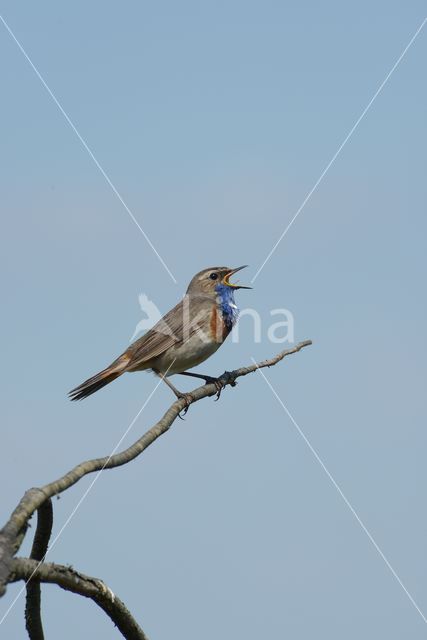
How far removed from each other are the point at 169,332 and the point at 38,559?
A: 262 inches

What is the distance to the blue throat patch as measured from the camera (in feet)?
33.2

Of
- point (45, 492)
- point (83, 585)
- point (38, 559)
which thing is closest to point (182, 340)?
Result: point (38, 559)

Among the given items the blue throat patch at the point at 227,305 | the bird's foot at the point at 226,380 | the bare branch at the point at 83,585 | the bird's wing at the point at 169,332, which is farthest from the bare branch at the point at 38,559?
the blue throat patch at the point at 227,305

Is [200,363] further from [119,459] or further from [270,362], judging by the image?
[119,459]

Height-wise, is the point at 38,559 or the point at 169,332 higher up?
the point at 169,332

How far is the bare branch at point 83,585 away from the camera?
2.64 m

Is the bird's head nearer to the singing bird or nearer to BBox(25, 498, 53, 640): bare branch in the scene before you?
the singing bird

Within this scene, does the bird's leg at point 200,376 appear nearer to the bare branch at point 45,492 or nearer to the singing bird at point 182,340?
the singing bird at point 182,340

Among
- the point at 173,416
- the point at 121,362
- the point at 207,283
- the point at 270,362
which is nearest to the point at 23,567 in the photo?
the point at 173,416

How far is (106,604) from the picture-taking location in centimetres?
327

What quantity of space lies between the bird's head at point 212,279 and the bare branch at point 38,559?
23.2 feet

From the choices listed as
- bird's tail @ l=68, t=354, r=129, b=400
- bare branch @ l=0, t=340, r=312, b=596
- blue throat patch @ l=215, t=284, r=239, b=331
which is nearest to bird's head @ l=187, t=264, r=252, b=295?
blue throat patch @ l=215, t=284, r=239, b=331

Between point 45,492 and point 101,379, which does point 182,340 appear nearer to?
point 101,379

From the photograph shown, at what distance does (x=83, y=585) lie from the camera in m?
3.09
